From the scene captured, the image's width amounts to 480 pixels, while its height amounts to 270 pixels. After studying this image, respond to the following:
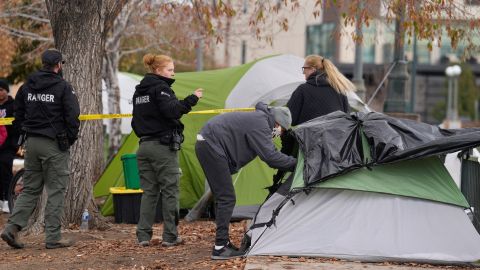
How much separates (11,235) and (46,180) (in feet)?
2.05

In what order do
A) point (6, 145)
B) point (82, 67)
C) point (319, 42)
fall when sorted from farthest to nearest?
point (319, 42) → point (6, 145) → point (82, 67)

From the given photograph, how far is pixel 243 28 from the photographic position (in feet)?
79.2

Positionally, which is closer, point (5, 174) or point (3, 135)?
point (3, 135)

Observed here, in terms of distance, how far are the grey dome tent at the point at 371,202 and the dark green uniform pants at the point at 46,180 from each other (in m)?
1.89

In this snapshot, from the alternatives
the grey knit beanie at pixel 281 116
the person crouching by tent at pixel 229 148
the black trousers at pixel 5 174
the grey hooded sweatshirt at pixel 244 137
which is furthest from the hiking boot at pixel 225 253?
Answer: the black trousers at pixel 5 174

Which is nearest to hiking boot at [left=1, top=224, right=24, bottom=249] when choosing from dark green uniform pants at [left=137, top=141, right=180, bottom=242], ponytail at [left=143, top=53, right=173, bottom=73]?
dark green uniform pants at [left=137, top=141, right=180, bottom=242]

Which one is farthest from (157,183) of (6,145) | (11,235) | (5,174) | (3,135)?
(5,174)

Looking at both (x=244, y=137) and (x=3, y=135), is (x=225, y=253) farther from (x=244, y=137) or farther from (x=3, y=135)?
(x=3, y=135)

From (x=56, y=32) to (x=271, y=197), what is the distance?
10.7ft

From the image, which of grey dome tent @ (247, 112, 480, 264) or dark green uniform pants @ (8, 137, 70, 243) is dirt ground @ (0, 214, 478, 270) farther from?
dark green uniform pants @ (8, 137, 70, 243)

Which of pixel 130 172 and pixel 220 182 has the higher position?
pixel 220 182

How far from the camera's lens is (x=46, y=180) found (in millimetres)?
8406

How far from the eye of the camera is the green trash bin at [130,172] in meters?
11.1

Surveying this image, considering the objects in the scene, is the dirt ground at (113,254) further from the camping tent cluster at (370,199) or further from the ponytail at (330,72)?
the ponytail at (330,72)
